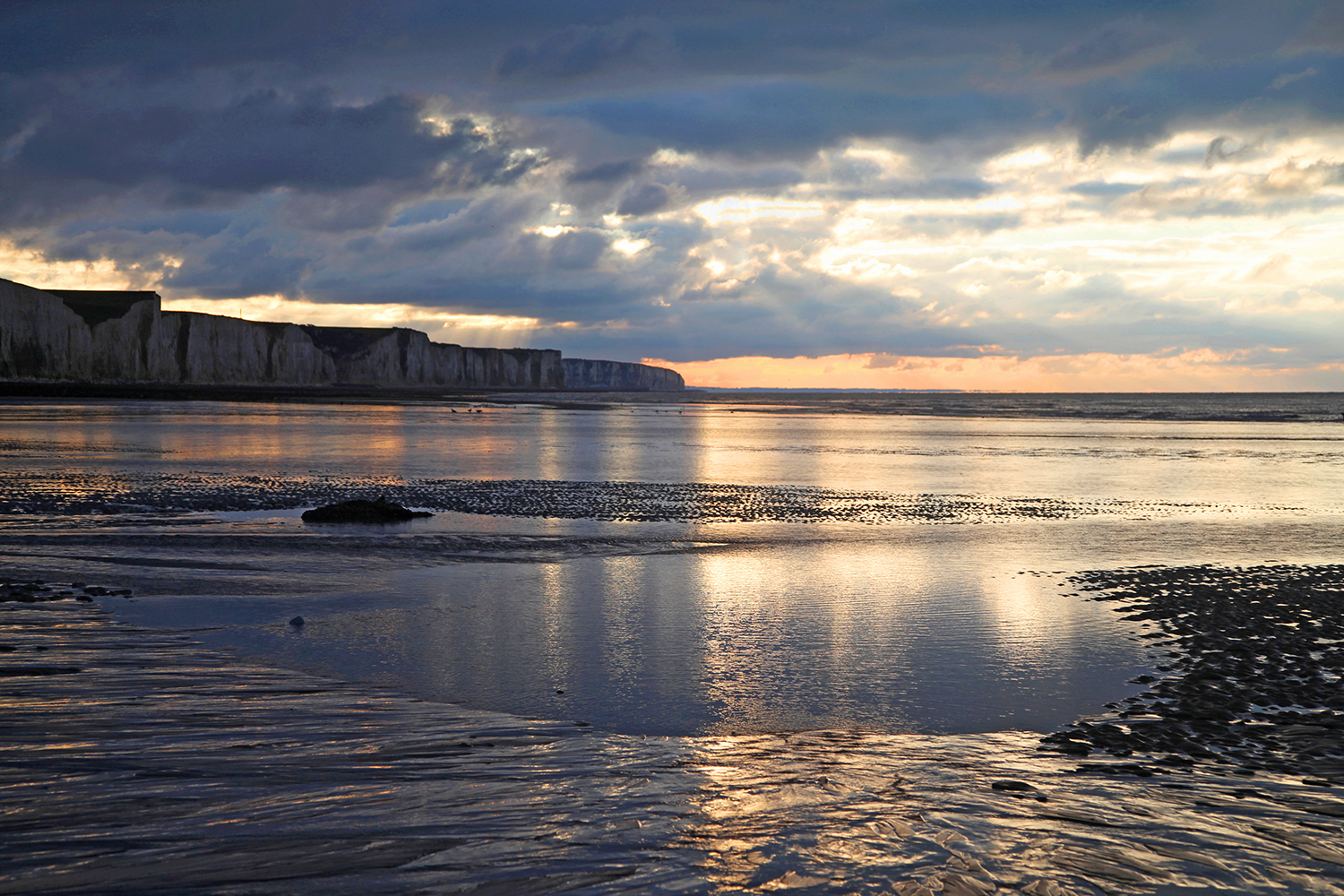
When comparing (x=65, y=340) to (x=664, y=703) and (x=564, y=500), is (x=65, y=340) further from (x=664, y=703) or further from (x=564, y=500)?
(x=664, y=703)

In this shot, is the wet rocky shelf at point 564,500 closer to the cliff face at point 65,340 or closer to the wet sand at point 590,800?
the wet sand at point 590,800

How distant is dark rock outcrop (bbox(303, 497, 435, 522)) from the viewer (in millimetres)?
17844

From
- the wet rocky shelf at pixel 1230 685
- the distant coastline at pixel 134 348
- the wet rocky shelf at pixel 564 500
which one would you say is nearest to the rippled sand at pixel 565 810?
the wet rocky shelf at pixel 1230 685

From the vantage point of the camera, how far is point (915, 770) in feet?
20.1

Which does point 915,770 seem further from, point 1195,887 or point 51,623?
point 51,623

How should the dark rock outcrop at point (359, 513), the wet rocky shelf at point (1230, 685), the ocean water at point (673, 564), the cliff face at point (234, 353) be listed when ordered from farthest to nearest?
the cliff face at point (234, 353) → the dark rock outcrop at point (359, 513) → the ocean water at point (673, 564) → the wet rocky shelf at point (1230, 685)

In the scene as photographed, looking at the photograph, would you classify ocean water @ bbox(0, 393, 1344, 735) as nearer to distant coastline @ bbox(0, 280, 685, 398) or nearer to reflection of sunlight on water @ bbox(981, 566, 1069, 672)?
reflection of sunlight on water @ bbox(981, 566, 1069, 672)

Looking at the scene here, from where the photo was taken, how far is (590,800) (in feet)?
17.7

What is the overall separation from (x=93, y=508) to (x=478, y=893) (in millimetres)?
17762

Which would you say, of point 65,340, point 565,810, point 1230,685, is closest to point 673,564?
point 1230,685

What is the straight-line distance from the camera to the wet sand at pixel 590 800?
14.9 feet

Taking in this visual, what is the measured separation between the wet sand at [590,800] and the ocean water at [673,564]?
733 mm

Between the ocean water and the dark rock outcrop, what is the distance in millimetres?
562

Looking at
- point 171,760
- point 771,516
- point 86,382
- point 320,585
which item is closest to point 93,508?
point 320,585
